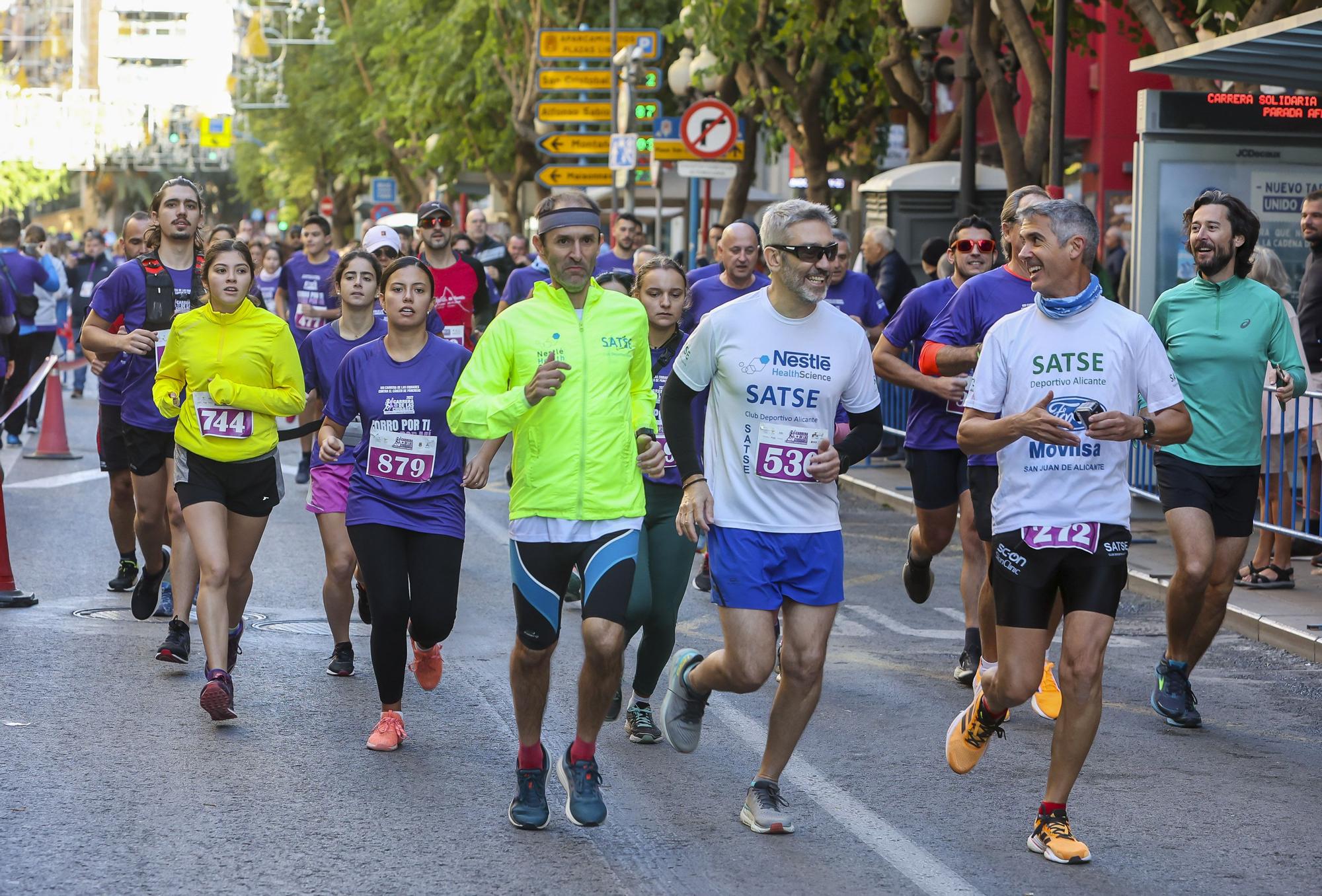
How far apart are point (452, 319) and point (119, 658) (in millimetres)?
4875

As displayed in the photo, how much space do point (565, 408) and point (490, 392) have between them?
9.1 inches

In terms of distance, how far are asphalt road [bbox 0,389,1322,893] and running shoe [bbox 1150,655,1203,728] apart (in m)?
0.07

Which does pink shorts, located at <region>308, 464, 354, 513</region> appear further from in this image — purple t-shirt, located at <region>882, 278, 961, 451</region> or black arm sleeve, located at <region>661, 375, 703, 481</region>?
black arm sleeve, located at <region>661, 375, 703, 481</region>

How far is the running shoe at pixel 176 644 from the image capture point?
27.3 ft

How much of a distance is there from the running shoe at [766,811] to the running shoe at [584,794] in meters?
0.44

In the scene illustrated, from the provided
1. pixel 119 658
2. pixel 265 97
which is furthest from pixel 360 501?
pixel 265 97

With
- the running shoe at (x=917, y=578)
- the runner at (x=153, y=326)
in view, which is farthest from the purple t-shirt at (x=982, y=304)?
the runner at (x=153, y=326)

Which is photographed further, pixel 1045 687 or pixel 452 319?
pixel 452 319

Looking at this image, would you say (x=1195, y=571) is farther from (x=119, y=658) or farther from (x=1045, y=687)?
(x=119, y=658)

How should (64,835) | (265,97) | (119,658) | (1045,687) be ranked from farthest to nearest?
1. (265,97)
2. (119,658)
3. (1045,687)
4. (64,835)

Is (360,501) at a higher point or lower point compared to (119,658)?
higher

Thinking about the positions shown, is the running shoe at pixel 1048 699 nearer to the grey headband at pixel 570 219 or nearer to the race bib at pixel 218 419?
→ the grey headband at pixel 570 219

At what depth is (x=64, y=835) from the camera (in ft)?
19.1

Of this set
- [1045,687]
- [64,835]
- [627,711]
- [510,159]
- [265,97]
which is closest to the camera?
[64,835]
